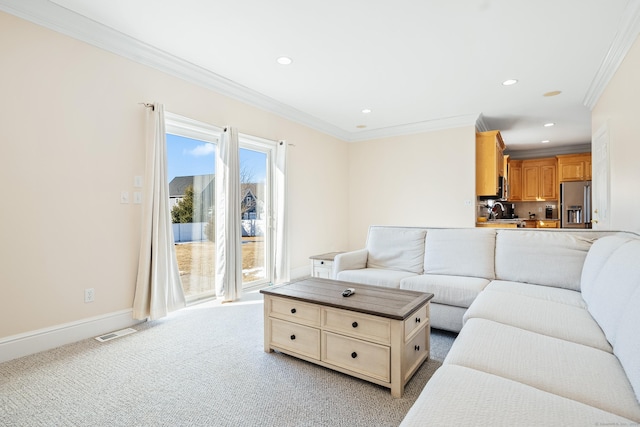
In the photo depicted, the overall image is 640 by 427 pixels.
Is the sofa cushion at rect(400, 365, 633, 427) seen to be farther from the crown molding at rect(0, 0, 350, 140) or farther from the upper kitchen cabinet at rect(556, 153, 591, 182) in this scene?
the upper kitchen cabinet at rect(556, 153, 591, 182)

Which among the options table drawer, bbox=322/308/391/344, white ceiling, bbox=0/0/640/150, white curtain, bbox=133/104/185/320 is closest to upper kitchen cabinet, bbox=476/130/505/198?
white ceiling, bbox=0/0/640/150

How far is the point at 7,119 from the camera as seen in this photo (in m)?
2.31

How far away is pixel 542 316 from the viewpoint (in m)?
1.86

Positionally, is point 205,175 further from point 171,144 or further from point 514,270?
point 514,270

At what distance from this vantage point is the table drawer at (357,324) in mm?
1898

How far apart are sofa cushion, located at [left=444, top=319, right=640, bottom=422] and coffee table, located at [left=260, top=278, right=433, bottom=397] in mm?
416

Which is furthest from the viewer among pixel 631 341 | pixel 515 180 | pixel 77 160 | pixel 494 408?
pixel 515 180

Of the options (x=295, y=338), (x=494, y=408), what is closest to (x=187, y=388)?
(x=295, y=338)

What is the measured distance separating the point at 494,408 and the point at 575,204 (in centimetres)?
804

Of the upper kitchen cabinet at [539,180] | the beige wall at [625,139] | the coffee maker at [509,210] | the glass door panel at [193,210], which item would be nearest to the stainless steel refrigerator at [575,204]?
the upper kitchen cabinet at [539,180]

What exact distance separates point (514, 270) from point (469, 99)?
2708 millimetres

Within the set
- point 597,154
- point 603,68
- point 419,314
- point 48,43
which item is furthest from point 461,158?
point 48,43

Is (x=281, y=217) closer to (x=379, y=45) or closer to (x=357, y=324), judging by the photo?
(x=379, y=45)

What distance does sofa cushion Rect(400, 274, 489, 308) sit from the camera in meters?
2.60
